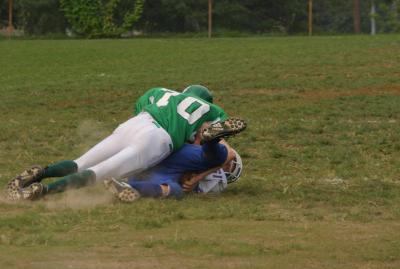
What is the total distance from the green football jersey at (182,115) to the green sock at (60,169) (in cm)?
78

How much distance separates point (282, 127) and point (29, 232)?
650 centimetres

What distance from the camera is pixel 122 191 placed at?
26.1 feet

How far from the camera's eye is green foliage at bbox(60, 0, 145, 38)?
141ft

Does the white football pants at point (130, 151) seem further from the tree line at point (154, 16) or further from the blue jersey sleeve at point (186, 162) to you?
the tree line at point (154, 16)

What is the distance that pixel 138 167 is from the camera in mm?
8281

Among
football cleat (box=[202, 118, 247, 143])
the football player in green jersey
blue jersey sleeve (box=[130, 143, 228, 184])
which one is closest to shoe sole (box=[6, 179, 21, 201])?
the football player in green jersey

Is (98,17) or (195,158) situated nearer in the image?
(195,158)

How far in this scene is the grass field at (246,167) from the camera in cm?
623

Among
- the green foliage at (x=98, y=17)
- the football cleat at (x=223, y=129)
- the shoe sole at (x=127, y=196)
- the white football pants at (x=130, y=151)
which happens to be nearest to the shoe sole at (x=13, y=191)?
the white football pants at (x=130, y=151)

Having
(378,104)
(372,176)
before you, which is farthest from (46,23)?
(372,176)

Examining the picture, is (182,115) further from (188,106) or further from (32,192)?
(32,192)

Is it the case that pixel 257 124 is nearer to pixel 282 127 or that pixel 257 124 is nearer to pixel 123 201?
pixel 282 127

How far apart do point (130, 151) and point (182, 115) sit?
0.57 metres

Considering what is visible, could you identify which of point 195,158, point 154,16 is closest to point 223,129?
point 195,158
